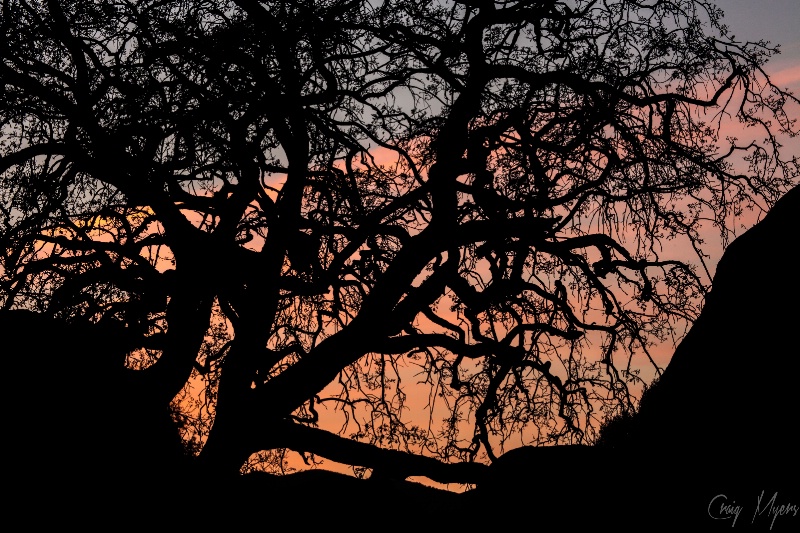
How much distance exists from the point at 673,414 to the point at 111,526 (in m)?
6.08

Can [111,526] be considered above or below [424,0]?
below

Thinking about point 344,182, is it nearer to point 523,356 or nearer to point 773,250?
point 523,356

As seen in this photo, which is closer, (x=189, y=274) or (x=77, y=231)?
(x=189, y=274)

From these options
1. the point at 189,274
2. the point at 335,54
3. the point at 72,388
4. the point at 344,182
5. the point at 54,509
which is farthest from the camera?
the point at 344,182

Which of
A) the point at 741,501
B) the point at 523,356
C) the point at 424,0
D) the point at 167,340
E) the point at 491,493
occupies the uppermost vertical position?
the point at 424,0

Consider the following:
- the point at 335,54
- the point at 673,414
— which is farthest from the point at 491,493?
the point at 335,54

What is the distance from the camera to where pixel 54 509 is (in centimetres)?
881

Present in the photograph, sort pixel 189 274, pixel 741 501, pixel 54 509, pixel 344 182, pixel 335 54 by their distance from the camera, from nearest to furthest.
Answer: pixel 741 501 < pixel 54 509 < pixel 189 274 < pixel 335 54 < pixel 344 182

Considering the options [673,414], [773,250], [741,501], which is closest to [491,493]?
[673,414]

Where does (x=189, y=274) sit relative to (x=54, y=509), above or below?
above

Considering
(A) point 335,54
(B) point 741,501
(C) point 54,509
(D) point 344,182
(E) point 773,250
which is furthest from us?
(D) point 344,182

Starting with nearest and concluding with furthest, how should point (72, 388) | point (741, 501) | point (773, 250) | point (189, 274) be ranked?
point (741, 501) < point (773, 250) < point (72, 388) < point (189, 274)

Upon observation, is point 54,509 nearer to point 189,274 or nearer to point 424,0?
point 189,274

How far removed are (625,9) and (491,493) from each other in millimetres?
6827
